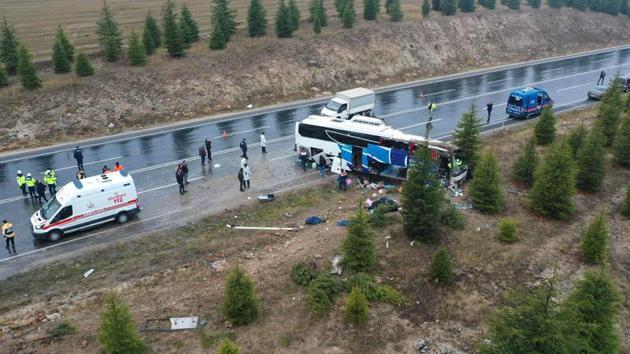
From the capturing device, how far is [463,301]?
17.9 meters

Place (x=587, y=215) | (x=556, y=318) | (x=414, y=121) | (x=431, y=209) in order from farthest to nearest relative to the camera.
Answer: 1. (x=414, y=121)
2. (x=587, y=215)
3. (x=431, y=209)
4. (x=556, y=318)

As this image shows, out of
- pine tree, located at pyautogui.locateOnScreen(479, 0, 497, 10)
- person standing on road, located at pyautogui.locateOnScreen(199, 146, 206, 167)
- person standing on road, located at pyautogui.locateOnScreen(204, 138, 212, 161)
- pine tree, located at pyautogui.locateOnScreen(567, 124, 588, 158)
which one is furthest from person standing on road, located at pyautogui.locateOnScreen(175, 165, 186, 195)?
pine tree, located at pyautogui.locateOnScreen(479, 0, 497, 10)

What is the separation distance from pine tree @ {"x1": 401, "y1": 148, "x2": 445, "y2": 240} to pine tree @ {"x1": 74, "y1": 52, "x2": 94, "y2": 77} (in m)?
32.9

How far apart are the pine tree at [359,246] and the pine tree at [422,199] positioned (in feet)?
10.1

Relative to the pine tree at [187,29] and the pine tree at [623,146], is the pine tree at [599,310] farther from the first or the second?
the pine tree at [187,29]

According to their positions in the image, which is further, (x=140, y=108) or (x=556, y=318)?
(x=140, y=108)

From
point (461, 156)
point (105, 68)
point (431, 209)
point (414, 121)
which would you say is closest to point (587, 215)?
point (461, 156)

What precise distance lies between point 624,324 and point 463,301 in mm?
5733

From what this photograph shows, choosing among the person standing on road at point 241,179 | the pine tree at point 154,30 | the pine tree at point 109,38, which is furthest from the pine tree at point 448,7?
the person standing on road at point 241,179

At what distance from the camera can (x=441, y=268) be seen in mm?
18359

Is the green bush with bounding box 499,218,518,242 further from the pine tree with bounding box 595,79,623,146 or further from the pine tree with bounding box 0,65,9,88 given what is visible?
the pine tree with bounding box 0,65,9,88

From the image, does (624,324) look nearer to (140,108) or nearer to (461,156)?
(461,156)

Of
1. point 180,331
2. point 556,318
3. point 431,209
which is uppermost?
point 556,318

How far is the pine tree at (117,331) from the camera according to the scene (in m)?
13.9
